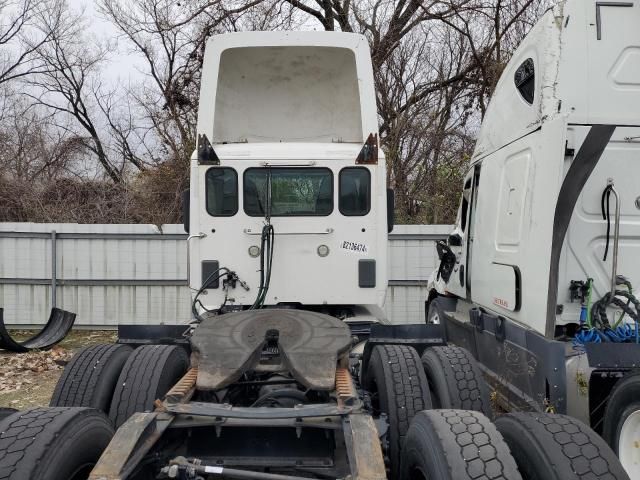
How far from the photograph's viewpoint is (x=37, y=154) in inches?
820

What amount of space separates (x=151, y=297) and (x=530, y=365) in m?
8.26

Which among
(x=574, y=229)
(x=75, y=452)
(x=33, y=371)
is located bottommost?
(x=33, y=371)

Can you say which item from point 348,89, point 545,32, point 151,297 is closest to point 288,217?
point 348,89

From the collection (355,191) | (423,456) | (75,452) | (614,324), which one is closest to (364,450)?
(423,456)

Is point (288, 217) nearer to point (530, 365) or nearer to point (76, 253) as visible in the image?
point (530, 365)

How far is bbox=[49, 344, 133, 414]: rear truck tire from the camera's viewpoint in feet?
13.2

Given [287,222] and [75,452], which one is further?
[287,222]

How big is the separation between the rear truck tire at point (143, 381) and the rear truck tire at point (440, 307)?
4352 millimetres

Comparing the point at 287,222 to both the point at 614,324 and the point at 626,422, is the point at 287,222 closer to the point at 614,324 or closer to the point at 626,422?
the point at 614,324

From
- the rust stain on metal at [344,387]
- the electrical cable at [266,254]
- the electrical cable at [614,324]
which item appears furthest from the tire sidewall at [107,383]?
the electrical cable at [614,324]

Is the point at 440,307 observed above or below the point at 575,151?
below

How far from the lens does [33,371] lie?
845 centimetres

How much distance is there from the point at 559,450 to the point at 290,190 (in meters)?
3.72

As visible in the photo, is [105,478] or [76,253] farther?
[76,253]
